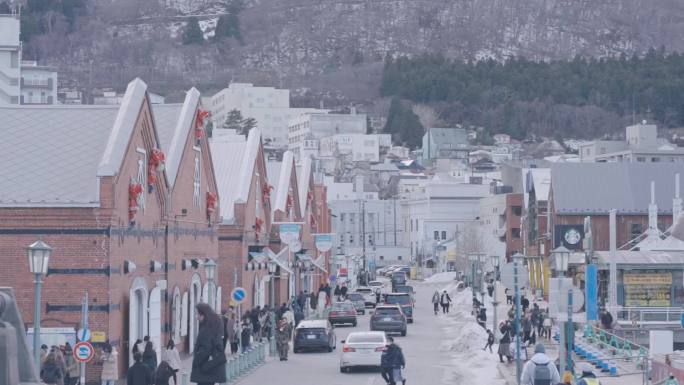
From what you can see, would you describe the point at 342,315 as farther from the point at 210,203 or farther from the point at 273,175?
the point at 210,203

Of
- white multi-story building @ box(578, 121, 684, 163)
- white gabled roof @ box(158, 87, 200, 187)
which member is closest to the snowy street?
white gabled roof @ box(158, 87, 200, 187)

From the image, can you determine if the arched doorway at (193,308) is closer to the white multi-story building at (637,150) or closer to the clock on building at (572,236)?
the clock on building at (572,236)

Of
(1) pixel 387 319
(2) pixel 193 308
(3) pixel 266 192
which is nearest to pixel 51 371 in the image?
(2) pixel 193 308

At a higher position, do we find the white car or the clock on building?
the clock on building

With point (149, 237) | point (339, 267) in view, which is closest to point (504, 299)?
point (339, 267)

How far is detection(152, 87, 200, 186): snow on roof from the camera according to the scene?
41719mm

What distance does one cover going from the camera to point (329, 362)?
41969 millimetres

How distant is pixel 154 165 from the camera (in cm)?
3762

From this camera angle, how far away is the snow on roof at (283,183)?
66.6 m

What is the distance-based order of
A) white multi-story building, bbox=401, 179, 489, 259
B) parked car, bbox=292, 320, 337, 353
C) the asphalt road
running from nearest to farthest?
1. the asphalt road
2. parked car, bbox=292, 320, 337, 353
3. white multi-story building, bbox=401, 179, 489, 259

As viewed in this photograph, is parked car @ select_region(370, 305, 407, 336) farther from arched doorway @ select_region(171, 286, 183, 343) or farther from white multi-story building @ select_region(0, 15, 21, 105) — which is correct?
white multi-story building @ select_region(0, 15, 21, 105)

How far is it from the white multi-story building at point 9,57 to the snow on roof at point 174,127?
2748 inches

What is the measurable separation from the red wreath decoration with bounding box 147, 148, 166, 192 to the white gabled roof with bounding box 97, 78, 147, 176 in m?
1.86

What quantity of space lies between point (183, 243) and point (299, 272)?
2945cm
